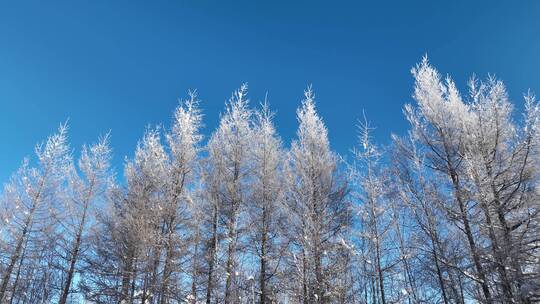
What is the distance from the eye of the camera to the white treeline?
→ 805 cm

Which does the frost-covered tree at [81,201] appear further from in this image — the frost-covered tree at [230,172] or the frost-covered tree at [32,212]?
the frost-covered tree at [230,172]

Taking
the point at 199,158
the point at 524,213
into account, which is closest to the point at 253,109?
the point at 199,158

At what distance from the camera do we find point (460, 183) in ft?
29.0

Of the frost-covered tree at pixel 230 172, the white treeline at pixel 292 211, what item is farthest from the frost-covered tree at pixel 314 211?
the frost-covered tree at pixel 230 172

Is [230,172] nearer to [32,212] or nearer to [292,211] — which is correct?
[292,211]

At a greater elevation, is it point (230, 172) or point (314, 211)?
point (230, 172)

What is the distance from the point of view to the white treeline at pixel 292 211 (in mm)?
8055

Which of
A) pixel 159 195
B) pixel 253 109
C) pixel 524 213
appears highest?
pixel 253 109

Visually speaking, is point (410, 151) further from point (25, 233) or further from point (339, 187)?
point (25, 233)

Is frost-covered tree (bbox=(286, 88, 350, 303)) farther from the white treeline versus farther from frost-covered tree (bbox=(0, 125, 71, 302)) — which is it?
frost-covered tree (bbox=(0, 125, 71, 302))

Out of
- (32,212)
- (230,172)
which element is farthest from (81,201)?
(230,172)

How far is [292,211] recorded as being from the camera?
991 cm

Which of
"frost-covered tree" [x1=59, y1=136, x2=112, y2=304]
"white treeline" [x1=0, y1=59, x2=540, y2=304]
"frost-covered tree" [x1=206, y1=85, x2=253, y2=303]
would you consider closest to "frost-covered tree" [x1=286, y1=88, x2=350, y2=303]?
"white treeline" [x1=0, y1=59, x2=540, y2=304]

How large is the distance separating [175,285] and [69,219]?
6.71m
